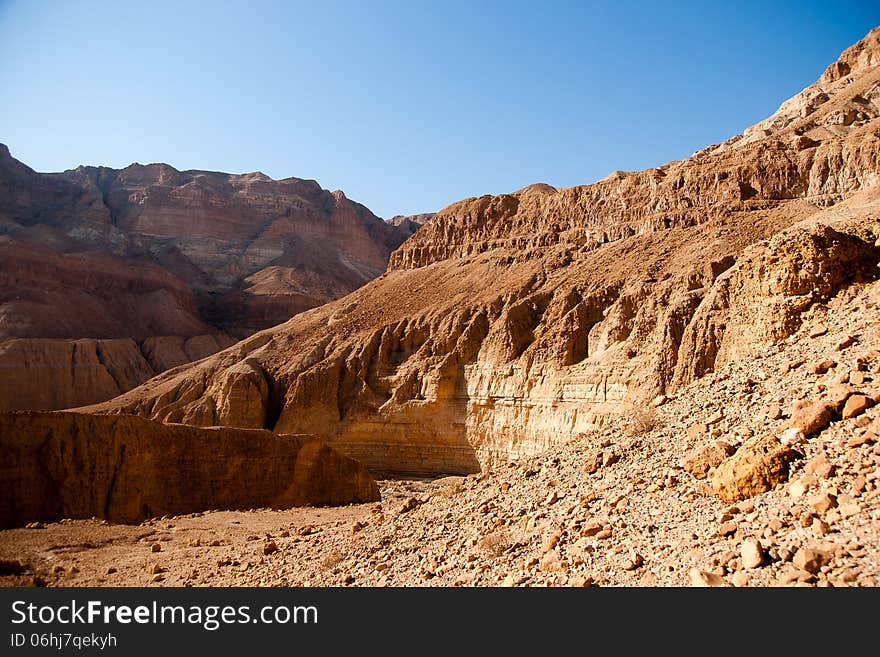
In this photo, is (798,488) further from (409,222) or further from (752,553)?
(409,222)

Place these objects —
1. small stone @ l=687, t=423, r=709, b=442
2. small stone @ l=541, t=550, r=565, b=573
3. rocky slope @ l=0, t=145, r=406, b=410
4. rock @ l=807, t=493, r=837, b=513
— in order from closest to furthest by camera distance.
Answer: rock @ l=807, t=493, r=837, b=513 → small stone @ l=541, t=550, r=565, b=573 → small stone @ l=687, t=423, r=709, b=442 → rocky slope @ l=0, t=145, r=406, b=410

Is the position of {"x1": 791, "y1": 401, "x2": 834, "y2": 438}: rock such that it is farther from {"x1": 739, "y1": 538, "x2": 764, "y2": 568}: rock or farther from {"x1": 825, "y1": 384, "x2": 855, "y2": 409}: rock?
Answer: {"x1": 739, "y1": 538, "x2": 764, "y2": 568}: rock

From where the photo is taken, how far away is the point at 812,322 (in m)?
10.5

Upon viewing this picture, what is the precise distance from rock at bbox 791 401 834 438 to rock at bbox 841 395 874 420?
0.44 feet

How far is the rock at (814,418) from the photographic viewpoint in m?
6.74

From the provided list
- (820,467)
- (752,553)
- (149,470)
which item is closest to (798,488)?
(820,467)

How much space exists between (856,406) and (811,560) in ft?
7.02

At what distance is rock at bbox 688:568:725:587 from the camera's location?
556 centimetres

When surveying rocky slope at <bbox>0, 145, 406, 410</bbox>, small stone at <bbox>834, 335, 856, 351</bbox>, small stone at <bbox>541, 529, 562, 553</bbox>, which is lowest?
small stone at <bbox>541, 529, 562, 553</bbox>

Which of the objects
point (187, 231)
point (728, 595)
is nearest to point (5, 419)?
point (728, 595)

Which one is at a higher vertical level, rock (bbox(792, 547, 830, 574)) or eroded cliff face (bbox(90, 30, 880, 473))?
eroded cliff face (bbox(90, 30, 880, 473))

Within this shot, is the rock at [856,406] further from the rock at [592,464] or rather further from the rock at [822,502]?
the rock at [592,464]

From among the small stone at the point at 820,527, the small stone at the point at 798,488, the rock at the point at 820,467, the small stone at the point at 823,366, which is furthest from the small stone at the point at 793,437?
the small stone at the point at 823,366

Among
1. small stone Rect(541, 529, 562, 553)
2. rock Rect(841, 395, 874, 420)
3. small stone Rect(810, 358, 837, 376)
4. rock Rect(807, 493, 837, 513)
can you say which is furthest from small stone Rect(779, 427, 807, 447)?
small stone Rect(541, 529, 562, 553)
